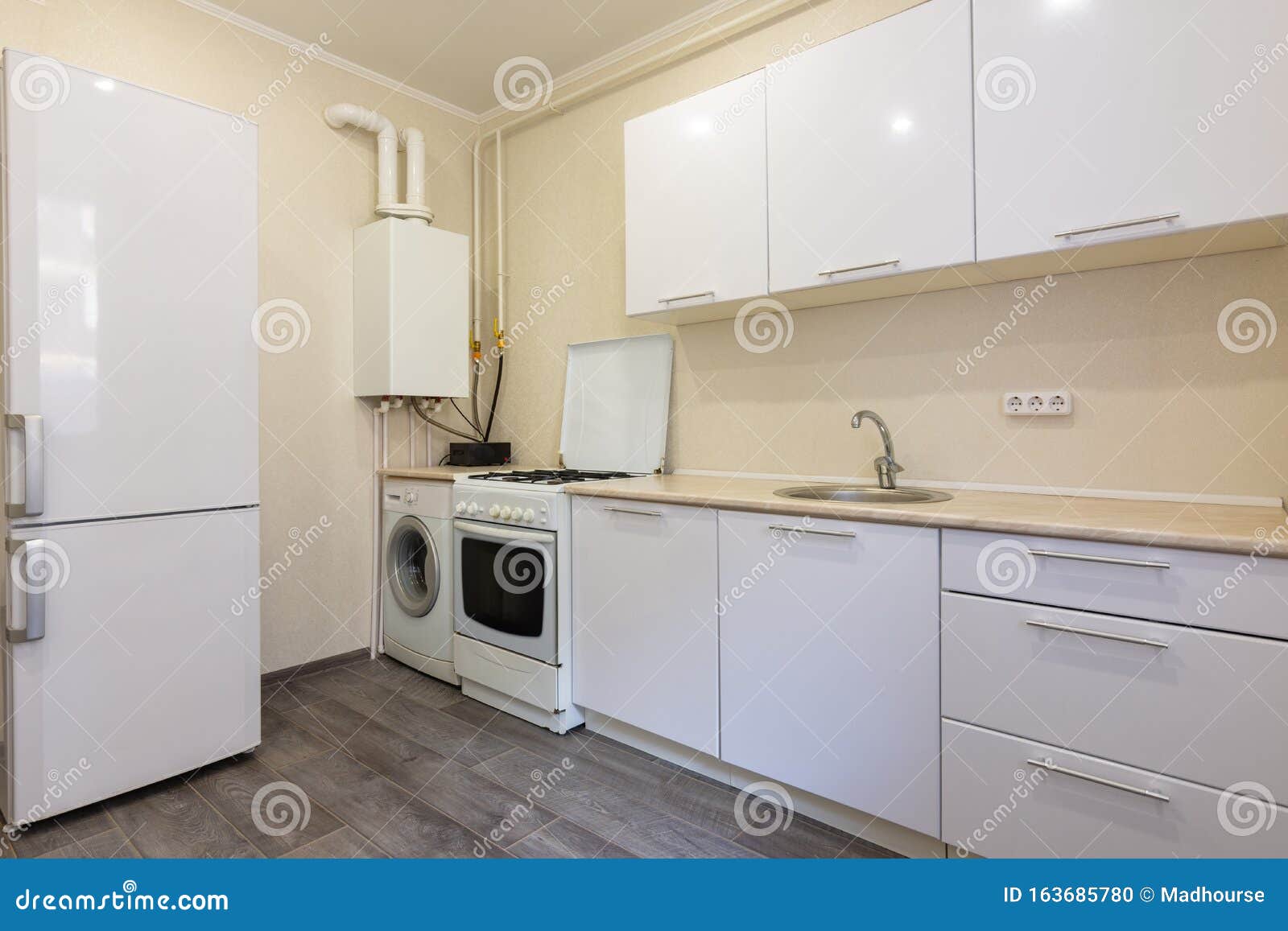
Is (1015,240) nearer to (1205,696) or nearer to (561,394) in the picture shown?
(1205,696)

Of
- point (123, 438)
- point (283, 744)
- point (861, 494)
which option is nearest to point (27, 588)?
point (123, 438)

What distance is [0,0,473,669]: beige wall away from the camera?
271 cm

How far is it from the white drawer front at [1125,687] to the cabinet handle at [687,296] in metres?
1.26

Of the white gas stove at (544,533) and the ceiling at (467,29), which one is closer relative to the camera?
the white gas stove at (544,533)

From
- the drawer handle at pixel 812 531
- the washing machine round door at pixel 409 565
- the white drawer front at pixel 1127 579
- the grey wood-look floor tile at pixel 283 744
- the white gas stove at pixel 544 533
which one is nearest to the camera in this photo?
the white drawer front at pixel 1127 579

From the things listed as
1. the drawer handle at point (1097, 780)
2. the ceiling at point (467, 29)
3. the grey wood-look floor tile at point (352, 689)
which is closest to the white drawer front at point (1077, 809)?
the drawer handle at point (1097, 780)

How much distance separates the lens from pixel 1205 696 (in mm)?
1287

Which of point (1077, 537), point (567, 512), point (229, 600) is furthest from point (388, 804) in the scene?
point (1077, 537)

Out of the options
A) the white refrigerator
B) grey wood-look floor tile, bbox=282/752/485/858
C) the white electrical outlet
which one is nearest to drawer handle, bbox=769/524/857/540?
the white electrical outlet

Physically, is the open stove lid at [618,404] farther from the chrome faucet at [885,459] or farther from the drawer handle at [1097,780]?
the drawer handle at [1097,780]

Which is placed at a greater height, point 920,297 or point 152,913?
point 920,297

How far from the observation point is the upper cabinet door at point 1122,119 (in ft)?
4.72

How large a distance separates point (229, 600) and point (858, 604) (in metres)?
1.90

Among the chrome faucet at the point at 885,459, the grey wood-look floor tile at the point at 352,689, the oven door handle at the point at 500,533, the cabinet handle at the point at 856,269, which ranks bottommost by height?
the grey wood-look floor tile at the point at 352,689
